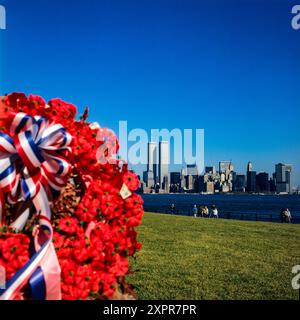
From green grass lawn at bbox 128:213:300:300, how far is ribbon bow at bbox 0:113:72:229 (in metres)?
1.48

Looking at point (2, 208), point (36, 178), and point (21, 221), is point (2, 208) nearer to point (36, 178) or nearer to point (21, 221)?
point (21, 221)

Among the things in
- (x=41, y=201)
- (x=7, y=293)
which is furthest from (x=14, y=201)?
(x=7, y=293)

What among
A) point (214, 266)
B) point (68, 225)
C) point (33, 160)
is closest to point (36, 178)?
point (33, 160)

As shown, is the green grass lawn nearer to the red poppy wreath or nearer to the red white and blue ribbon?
the red poppy wreath

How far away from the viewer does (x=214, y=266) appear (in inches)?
337

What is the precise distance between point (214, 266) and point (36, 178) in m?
6.17

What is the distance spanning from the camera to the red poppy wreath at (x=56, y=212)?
10.6ft

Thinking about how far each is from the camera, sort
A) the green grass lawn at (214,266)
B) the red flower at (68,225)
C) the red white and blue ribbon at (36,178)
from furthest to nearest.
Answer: the green grass lawn at (214,266)
the red flower at (68,225)
the red white and blue ribbon at (36,178)

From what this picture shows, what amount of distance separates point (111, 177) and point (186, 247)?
300 inches

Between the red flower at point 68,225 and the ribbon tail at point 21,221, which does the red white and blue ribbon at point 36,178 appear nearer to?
the ribbon tail at point 21,221

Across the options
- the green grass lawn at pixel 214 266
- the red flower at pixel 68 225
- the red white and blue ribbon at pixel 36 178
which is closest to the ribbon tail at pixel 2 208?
the red white and blue ribbon at pixel 36 178

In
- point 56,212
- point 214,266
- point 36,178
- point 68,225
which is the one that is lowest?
point 214,266

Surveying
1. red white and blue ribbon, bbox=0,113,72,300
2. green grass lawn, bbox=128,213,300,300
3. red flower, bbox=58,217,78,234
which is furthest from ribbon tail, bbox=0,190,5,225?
green grass lawn, bbox=128,213,300,300
